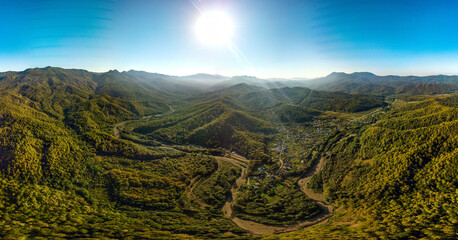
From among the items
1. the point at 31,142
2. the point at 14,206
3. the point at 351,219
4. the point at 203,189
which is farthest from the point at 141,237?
the point at 31,142

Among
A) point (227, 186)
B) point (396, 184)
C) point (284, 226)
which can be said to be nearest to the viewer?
point (284, 226)

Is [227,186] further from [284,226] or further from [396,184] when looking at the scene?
[396,184]

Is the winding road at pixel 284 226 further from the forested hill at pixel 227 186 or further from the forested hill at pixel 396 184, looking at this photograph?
the forested hill at pixel 396 184

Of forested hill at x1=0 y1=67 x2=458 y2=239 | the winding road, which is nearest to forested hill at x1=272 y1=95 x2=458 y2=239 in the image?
forested hill at x1=0 y1=67 x2=458 y2=239

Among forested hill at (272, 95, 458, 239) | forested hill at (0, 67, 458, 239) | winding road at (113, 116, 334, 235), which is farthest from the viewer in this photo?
winding road at (113, 116, 334, 235)

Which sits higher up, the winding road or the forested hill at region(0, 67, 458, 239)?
the forested hill at region(0, 67, 458, 239)

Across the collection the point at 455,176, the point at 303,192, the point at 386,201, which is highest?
the point at 455,176

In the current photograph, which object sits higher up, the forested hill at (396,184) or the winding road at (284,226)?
the forested hill at (396,184)

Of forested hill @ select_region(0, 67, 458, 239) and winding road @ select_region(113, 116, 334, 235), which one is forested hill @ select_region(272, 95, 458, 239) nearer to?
forested hill @ select_region(0, 67, 458, 239)

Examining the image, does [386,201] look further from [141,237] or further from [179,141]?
[179,141]

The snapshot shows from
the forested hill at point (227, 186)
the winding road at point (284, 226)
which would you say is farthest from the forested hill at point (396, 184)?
the winding road at point (284, 226)

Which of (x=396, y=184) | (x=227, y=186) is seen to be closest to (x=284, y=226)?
(x=227, y=186)
